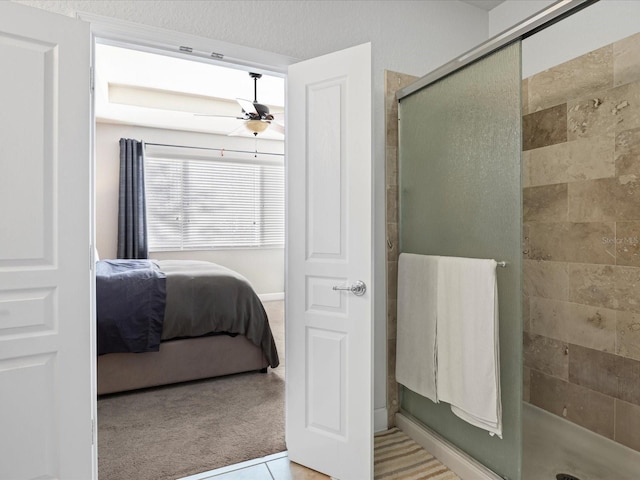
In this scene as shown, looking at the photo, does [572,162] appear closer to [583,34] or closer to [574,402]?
[583,34]

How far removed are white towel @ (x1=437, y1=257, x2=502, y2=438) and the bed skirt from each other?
5.95ft

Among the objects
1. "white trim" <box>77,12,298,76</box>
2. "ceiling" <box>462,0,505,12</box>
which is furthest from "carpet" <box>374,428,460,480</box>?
"ceiling" <box>462,0,505,12</box>

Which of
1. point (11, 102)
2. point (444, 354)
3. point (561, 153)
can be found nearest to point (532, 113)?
point (561, 153)

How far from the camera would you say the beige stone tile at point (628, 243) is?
79.7 inches

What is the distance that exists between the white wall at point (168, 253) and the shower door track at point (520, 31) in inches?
182

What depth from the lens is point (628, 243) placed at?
81.1 inches

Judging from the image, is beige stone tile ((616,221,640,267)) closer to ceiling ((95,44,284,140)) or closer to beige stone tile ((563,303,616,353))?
beige stone tile ((563,303,616,353))

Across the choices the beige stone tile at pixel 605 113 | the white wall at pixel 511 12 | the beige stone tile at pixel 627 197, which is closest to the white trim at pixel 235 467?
the beige stone tile at pixel 627 197

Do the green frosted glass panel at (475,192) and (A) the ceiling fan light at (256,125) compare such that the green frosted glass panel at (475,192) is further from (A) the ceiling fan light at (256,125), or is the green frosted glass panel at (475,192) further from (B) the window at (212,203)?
(B) the window at (212,203)

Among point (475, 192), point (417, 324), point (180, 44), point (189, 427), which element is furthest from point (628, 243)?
point (189, 427)

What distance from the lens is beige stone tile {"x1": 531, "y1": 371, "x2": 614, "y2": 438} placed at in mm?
2170

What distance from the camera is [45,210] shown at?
163 cm

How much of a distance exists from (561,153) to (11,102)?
9.05 feet

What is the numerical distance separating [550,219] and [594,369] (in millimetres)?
881
